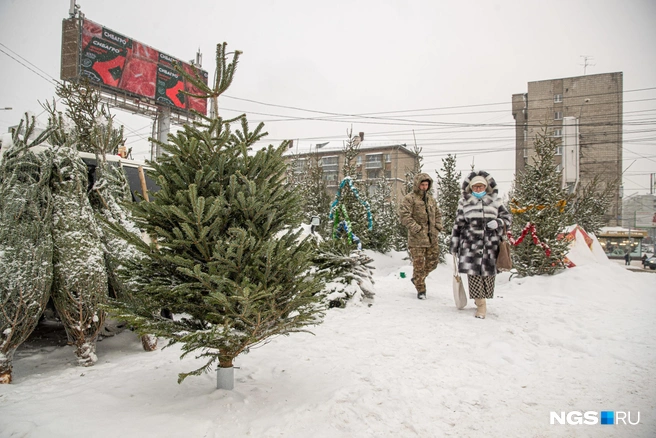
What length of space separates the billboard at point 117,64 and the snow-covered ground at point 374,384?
1990cm

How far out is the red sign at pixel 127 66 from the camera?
2434cm

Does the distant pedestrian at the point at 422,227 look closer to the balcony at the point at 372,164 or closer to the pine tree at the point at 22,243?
the pine tree at the point at 22,243

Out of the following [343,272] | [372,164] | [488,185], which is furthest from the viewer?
[372,164]

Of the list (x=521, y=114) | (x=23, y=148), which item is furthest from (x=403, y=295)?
(x=521, y=114)

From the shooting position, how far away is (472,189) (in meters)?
5.68

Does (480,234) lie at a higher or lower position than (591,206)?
lower

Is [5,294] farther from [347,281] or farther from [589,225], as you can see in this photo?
[589,225]

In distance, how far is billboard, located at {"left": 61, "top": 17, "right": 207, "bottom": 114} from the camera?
78.3 ft

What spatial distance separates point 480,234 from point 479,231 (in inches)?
1.8

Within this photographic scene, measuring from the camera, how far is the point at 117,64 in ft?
84.9

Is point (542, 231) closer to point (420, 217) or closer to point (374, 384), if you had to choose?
point (420, 217)

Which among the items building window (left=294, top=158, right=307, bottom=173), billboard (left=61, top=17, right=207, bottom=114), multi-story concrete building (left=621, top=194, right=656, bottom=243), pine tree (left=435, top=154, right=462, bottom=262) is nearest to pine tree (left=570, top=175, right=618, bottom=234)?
pine tree (left=435, top=154, right=462, bottom=262)

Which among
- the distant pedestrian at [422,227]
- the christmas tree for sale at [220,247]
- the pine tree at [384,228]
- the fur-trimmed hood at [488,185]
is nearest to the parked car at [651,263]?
the pine tree at [384,228]

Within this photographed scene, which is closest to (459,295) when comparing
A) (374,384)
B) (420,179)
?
(420,179)
